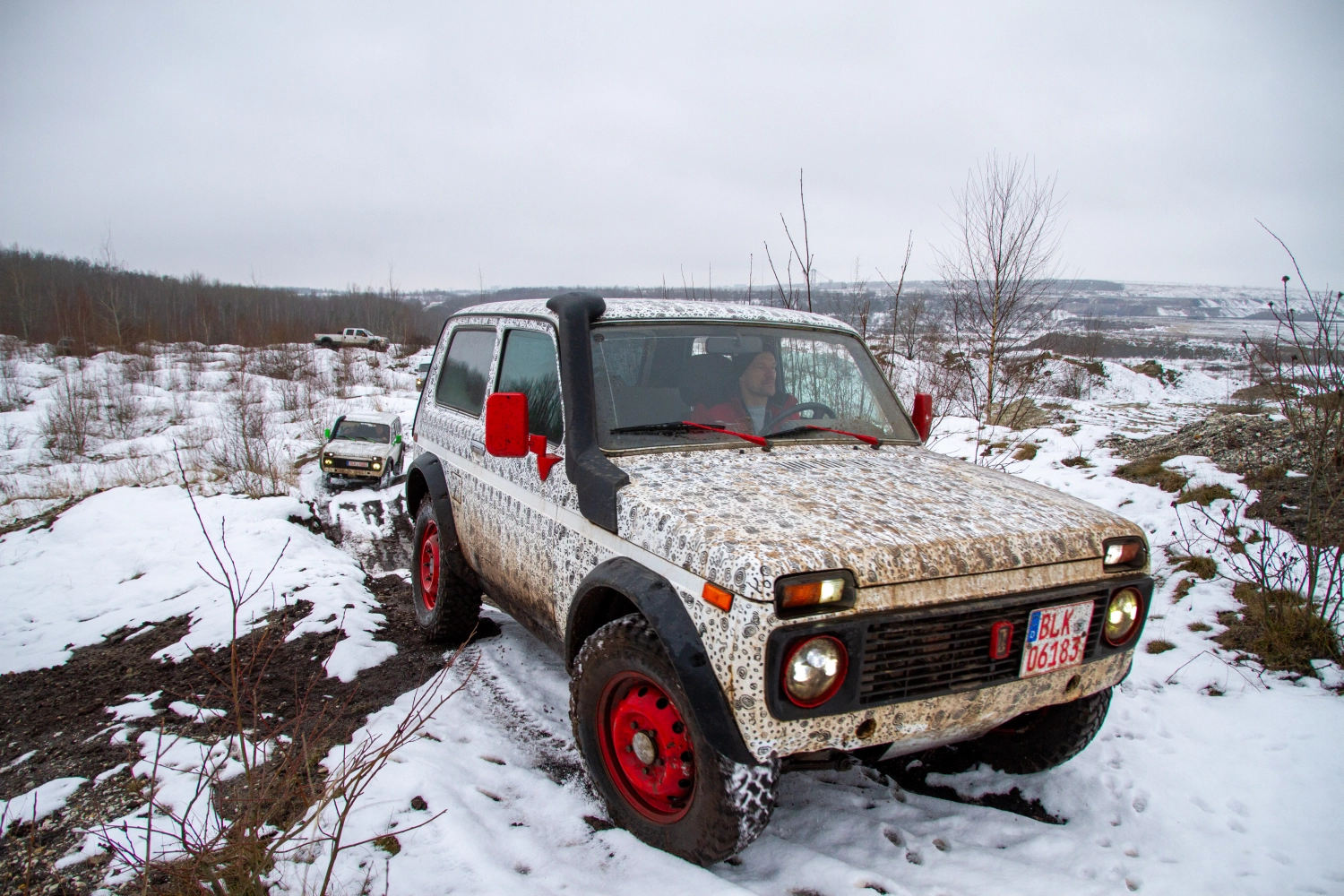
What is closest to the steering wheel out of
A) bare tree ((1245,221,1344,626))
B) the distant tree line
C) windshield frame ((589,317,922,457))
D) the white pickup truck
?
windshield frame ((589,317,922,457))

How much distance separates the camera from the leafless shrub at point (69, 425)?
19.4m

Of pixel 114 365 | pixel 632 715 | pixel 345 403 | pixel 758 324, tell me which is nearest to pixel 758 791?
pixel 632 715

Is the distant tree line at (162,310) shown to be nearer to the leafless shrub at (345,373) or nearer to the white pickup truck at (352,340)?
the white pickup truck at (352,340)

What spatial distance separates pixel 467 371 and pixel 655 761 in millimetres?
2654

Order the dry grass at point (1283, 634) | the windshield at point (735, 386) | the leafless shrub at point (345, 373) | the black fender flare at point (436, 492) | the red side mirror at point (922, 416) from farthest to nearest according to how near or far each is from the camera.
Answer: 1. the leafless shrub at point (345, 373)
2. the black fender flare at point (436, 492)
3. the dry grass at point (1283, 634)
4. the red side mirror at point (922, 416)
5. the windshield at point (735, 386)

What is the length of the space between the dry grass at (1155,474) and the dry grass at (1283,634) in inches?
102

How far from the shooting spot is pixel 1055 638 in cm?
215

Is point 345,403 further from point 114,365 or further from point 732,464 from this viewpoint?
point 732,464

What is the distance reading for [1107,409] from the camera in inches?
640

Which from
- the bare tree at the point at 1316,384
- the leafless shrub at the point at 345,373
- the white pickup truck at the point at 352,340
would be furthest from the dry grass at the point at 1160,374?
the white pickup truck at the point at 352,340

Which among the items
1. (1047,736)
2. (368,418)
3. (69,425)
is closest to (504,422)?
(1047,736)

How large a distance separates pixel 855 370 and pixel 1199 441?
6392mm

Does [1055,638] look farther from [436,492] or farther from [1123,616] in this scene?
[436,492]

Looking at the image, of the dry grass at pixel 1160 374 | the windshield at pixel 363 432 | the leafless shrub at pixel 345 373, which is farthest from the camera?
the leafless shrub at pixel 345 373
